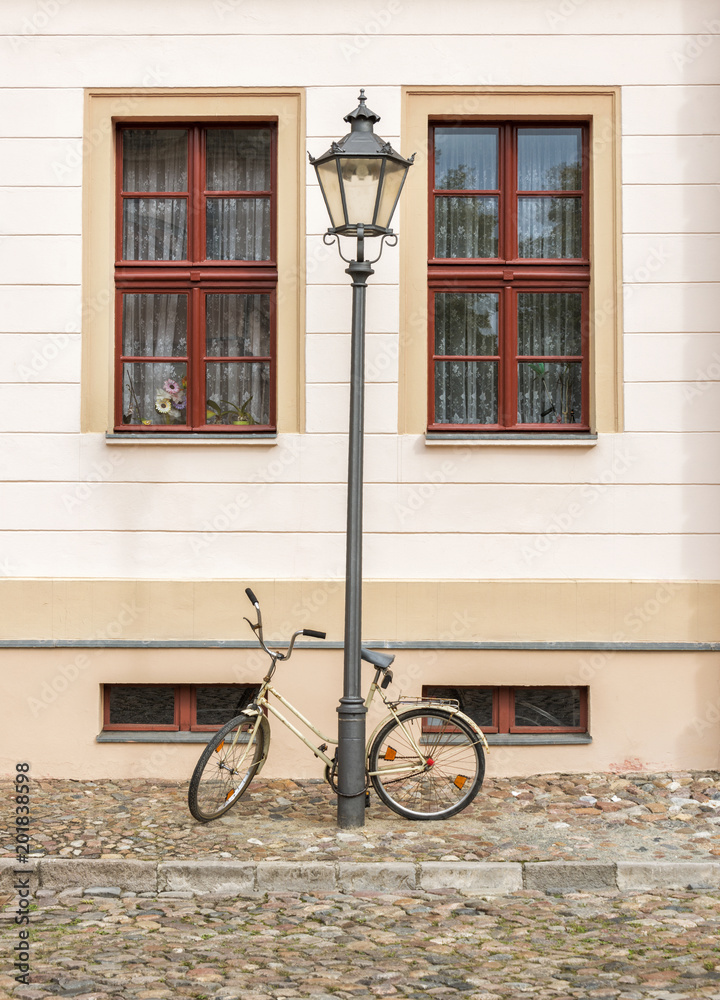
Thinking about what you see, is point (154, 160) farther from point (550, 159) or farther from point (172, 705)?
point (172, 705)

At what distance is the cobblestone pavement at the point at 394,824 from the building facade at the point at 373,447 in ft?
1.21

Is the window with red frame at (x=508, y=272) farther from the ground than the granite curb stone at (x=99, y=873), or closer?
farther from the ground

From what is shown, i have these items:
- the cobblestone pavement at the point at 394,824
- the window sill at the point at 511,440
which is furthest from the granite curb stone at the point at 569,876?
the window sill at the point at 511,440

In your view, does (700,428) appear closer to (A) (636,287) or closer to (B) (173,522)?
(A) (636,287)

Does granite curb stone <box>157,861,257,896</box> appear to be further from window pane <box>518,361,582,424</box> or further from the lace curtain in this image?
window pane <box>518,361,582,424</box>

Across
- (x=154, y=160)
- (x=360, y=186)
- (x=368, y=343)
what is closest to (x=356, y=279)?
(x=360, y=186)

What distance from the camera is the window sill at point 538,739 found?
7953 millimetres

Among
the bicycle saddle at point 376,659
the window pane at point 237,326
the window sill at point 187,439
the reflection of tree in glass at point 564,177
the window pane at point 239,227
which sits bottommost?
the bicycle saddle at point 376,659

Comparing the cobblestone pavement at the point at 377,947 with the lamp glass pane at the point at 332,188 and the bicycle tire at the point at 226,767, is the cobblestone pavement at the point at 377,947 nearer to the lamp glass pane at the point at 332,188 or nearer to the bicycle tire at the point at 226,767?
the bicycle tire at the point at 226,767

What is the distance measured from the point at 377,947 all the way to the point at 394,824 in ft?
6.11

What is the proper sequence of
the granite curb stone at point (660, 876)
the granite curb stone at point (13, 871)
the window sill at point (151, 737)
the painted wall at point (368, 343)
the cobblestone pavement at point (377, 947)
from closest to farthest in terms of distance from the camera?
the cobblestone pavement at point (377, 947) → the granite curb stone at point (13, 871) → the granite curb stone at point (660, 876) → the window sill at point (151, 737) → the painted wall at point (368, 343)

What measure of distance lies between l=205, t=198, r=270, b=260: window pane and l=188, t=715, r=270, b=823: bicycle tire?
3.46 metres

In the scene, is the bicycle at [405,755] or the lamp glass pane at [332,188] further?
the bicycle at [405,755]

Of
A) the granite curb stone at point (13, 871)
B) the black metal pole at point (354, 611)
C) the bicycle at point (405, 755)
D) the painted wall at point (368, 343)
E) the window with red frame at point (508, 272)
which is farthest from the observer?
the window with red frame at point (508, 272)
